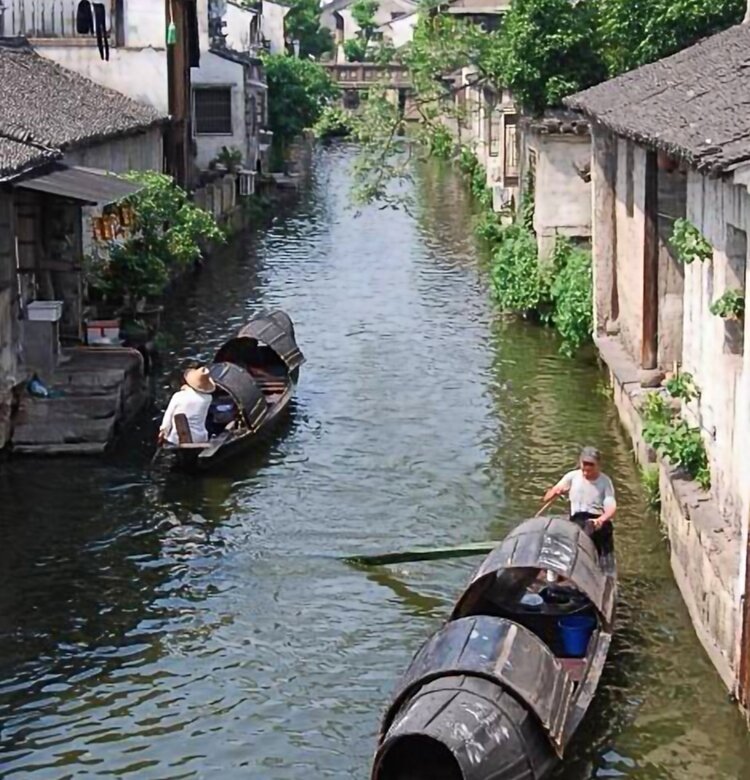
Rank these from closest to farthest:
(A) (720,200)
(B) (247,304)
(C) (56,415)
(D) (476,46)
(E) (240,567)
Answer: (A) (720,200), (E) (240,567), (C) (56,415), (B) (247,304), (D) (476,46)

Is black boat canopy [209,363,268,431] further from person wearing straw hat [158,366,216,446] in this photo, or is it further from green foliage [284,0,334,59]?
green foliage [284,0,334,59]

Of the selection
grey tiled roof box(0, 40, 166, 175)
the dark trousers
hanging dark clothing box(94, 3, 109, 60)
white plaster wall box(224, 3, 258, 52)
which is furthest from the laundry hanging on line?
the dark trousers

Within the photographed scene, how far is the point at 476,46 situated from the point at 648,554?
70.8 feet

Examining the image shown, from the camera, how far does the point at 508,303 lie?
1163 inches

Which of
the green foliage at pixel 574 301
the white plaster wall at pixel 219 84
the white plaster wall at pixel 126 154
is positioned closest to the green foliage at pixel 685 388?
the green foliage at pixel 574 301

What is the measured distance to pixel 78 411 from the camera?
2138 centimetres

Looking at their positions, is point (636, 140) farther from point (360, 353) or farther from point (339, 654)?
point (360, 353)

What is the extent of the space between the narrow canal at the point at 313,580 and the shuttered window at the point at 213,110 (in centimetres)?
1784

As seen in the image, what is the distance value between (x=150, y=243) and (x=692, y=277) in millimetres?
12980

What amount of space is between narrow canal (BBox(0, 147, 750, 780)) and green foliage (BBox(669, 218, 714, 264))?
3445 millimetres

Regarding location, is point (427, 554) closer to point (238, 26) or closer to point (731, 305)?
point (731, 305)

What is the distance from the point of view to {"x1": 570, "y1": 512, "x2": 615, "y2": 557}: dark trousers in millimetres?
15703

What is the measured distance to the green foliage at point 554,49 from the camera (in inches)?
1210

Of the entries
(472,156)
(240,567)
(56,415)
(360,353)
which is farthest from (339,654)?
(472,156)
